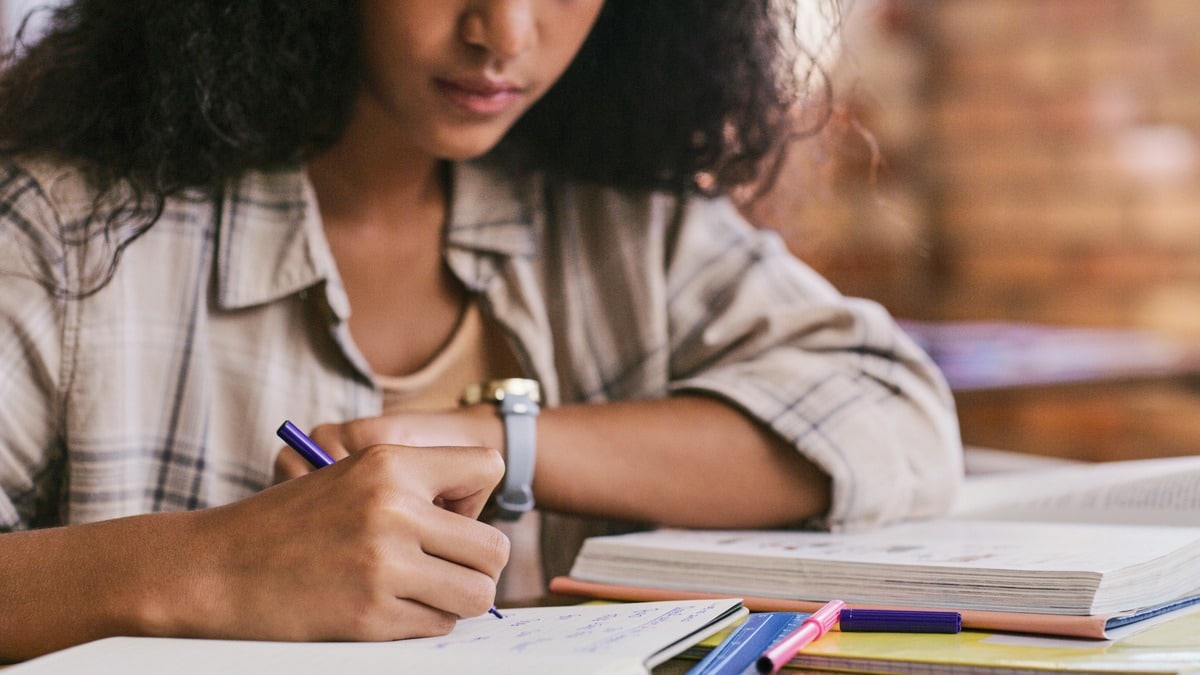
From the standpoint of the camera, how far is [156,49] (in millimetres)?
949

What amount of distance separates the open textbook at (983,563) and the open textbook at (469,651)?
11cm

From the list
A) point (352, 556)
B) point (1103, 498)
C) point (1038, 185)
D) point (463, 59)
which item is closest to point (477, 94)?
point (463, 59)

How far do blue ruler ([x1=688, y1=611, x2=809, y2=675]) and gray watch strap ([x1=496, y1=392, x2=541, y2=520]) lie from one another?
28 cm

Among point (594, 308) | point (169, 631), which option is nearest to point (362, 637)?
point (169, 631)

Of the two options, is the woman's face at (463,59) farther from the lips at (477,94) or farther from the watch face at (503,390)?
the watch face at (503,390)

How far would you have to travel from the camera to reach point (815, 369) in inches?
40.9

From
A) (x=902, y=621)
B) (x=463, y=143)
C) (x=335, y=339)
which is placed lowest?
(x=902, y=621)

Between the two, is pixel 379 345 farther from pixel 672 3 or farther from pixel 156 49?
pixel 672 3

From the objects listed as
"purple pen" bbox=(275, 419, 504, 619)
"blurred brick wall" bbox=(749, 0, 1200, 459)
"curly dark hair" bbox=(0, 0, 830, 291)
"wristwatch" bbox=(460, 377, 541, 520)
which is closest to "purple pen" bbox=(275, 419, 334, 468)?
"purple pen" bbox=(275, 419, 504, 619)

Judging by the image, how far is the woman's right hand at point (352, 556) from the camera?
0.62 meters

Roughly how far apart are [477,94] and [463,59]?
0.12 feet

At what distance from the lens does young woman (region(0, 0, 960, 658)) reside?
928 millimetres

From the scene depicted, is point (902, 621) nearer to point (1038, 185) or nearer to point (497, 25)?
point (497, 25)

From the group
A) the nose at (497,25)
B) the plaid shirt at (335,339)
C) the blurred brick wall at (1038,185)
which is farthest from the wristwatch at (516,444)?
the blurred brick wall at (1038,185)
